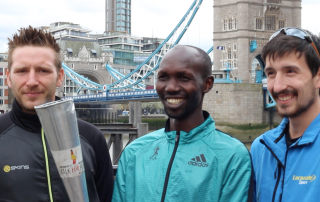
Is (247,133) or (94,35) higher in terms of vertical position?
(94,35)

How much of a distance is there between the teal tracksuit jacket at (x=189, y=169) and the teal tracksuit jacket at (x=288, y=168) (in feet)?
0.49

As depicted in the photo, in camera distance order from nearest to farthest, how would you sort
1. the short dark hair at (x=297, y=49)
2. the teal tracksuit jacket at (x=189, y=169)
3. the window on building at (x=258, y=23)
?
the teal tracksuit jacket at (x=189, y=169), the short dark hair at (x=297, y=49), the window on building at (x=258, y=23)

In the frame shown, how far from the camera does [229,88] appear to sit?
19.6 m

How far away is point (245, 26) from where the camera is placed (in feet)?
68.0

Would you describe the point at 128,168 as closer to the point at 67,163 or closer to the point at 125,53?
the point at 67,163

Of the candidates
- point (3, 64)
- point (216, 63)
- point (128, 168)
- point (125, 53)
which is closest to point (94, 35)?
point (125, 53)

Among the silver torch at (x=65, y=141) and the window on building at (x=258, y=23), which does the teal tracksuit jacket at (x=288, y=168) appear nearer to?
the silver torch at (x=65, y=141)

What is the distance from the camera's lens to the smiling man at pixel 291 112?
5.37 ft

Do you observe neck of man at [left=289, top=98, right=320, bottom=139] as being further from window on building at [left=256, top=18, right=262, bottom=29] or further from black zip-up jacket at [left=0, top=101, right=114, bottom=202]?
window on building at [left=256, top=18, right=262, bottom=29]

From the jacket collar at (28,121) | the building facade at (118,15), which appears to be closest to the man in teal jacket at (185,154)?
the jacket collar at (28,121)

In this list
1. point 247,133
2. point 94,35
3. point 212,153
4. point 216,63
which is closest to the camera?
point 212,153

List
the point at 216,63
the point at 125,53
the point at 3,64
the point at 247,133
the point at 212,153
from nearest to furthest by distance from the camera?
the point at 212,153
the point at 247,133
the point at 216,63
the point at 3,64
the point at 125,53

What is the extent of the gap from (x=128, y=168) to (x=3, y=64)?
3467cm

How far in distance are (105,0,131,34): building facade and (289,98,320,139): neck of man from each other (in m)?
65.7
